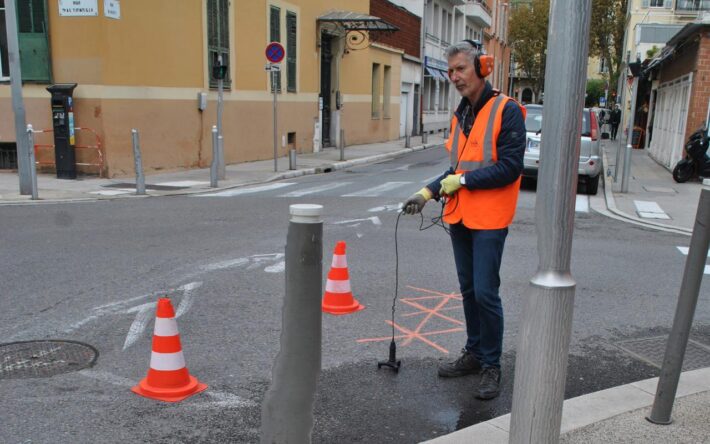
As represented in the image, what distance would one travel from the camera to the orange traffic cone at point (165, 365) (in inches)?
152

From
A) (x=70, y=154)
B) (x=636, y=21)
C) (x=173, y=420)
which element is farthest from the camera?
(x=636, y=21)

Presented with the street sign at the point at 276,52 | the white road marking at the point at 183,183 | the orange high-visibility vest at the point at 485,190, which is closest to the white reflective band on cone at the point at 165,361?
the orange high-visibility vest at the point at 485,190

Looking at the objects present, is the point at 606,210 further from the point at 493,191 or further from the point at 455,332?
the point at 493,191

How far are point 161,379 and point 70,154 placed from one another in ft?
38.1

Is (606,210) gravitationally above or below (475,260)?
below

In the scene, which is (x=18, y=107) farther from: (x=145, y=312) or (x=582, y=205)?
(x=582, y=205)

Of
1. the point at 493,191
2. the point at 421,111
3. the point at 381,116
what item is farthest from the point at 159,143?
the point at 421,111

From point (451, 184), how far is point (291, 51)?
19.1 m

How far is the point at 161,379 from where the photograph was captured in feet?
12.7

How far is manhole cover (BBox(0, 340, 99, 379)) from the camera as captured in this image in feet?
13.6

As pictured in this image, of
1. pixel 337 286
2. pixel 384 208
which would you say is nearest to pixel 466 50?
pixel 337 286

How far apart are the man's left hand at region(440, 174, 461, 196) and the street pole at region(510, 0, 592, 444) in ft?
4.55

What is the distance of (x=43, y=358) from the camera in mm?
4375

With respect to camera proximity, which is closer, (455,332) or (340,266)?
(455,332)
